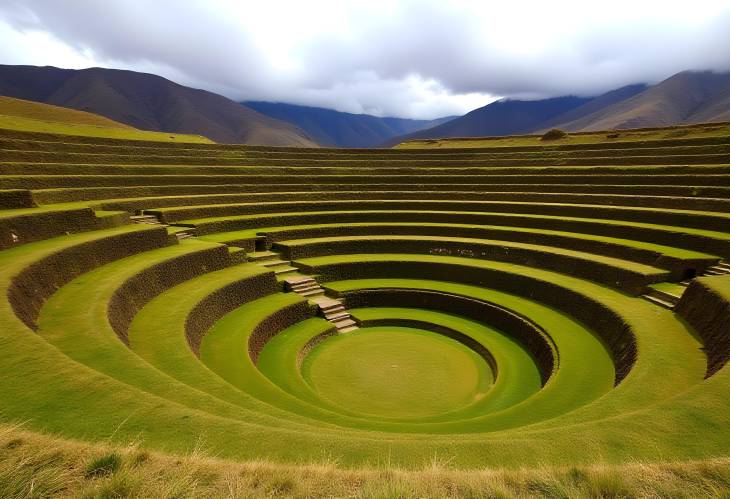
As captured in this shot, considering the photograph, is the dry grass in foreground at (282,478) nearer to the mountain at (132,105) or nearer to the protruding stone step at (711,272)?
the protruding stone step at (711,272)

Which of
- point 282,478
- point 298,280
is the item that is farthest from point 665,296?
point 282,478

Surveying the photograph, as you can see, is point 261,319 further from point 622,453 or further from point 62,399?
point 622,453

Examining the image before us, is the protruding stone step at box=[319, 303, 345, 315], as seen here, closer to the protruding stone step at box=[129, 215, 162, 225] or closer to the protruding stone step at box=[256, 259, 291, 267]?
the protruding stone step at box=[256, 259, 291, 267]

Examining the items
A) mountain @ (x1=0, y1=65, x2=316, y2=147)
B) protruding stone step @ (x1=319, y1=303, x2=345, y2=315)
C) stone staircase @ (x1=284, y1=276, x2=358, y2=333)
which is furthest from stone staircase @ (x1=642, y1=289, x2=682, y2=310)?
mountain @ (x1=0, y1=65, x2=316, y2=147)

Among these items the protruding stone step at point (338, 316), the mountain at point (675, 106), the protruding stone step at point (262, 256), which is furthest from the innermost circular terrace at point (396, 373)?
the mountain at point (675, 106)

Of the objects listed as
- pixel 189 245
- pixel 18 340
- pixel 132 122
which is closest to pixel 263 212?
pixel 189 245

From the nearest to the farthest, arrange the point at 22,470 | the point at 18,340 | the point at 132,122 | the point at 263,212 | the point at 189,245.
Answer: the point at 22,470
the point at 18,340
the point at 189,245
the point at 263,212
the point at 132,122

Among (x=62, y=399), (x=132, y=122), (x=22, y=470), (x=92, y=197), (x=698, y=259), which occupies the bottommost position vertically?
(x=698, y=259)
